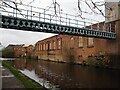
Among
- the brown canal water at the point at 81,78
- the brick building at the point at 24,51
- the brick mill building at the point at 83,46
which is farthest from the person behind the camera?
the brick building at the point at 24,51

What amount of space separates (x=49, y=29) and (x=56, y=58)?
80.6ft

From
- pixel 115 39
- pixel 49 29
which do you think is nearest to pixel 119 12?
pixel 115 39

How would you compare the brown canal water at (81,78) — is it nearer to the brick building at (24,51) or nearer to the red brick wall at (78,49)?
the red brick wall at (78,49)

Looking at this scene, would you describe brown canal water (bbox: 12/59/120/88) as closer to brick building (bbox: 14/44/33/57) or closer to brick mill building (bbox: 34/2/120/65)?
brick mill building (bbox: 34/2/120/65)

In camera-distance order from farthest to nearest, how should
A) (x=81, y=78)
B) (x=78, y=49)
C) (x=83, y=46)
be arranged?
(x=78, y=49)
(x=83, y=46)
(x=81, y=78)

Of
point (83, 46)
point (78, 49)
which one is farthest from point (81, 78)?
point (78, 49)

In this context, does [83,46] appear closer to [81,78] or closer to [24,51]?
[81,78]

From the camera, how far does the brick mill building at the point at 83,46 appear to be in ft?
89.9

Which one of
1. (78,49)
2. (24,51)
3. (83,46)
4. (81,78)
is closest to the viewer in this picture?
(81,78)

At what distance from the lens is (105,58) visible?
92.2 feet

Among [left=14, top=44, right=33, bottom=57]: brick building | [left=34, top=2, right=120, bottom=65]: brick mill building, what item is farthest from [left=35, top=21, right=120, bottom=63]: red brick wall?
[left=14, top=44, right=33, bottom=57]: brick building

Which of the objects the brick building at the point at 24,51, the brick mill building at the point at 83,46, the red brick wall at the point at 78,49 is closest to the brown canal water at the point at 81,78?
the brick mill building at the point at 83,46

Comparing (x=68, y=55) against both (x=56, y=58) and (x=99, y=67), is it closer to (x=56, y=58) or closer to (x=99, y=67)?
(x=56, y=58)

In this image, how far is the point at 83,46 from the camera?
3381cm
